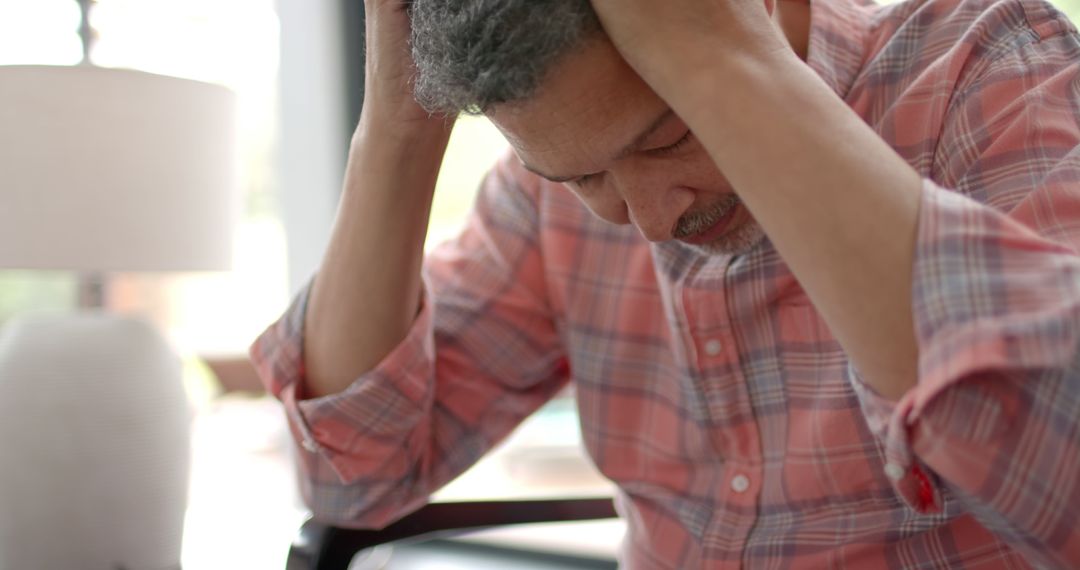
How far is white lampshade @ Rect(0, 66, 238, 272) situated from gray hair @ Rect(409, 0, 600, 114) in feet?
2.35

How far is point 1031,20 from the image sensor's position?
33.5 inches

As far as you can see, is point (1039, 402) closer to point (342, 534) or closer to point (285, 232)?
point (342, 534)

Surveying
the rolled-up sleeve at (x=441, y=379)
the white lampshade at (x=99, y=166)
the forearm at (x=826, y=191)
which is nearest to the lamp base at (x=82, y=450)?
the white lampshade at (x=99, y=166)

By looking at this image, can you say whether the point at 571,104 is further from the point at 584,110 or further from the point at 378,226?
the point at 378,226

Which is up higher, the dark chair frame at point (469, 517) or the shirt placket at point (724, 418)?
the shirt placket at point (724, 418)

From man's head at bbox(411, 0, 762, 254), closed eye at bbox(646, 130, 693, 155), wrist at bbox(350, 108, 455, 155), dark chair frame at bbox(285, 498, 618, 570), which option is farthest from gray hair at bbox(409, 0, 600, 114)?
dark chair frame at bbox(285, 498, 618, 570)

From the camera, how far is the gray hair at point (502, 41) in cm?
67

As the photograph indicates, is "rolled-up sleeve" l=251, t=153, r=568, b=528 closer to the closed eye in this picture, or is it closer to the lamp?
the lamp

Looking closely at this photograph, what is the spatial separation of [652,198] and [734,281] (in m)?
0.22

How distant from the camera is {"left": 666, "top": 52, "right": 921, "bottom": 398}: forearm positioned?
0.61 m

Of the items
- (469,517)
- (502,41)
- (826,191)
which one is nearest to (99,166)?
(469,517)

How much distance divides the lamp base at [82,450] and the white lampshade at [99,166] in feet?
0.39

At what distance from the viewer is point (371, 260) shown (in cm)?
101

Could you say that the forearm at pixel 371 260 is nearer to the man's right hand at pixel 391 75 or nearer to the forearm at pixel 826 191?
the man's right hand at pixel 391 75
